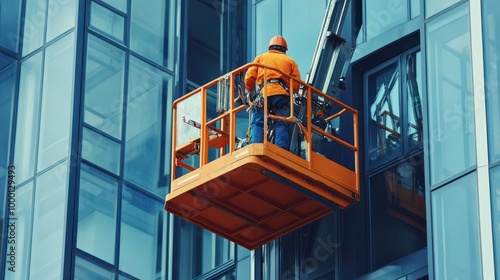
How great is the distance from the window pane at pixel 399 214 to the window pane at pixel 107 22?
24.4ft

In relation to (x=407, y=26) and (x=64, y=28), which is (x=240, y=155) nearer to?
(x=407, y=26)

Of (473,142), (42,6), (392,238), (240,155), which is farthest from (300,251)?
(42,6)

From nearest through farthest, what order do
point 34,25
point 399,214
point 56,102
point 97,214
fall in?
point 399,214 → point 97,214 → point 56,102 → point 34,25

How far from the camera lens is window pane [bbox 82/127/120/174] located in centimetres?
2812

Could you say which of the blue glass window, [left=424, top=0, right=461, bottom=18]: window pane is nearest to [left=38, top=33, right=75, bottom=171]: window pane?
the blue glass window

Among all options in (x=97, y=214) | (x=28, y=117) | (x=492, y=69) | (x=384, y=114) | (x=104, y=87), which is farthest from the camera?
(x=28, y=117)

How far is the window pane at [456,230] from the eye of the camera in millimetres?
20641

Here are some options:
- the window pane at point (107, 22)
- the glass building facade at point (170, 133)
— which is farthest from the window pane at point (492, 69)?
the window pane at point (107, 22)

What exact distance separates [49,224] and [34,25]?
504cm

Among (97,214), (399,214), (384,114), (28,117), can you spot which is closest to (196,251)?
(97,214)

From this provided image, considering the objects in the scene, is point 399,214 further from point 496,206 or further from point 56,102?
point 56,102

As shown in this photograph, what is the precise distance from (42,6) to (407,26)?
8.62m

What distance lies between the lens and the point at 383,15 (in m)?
26.5

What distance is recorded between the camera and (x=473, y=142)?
69.6ft
